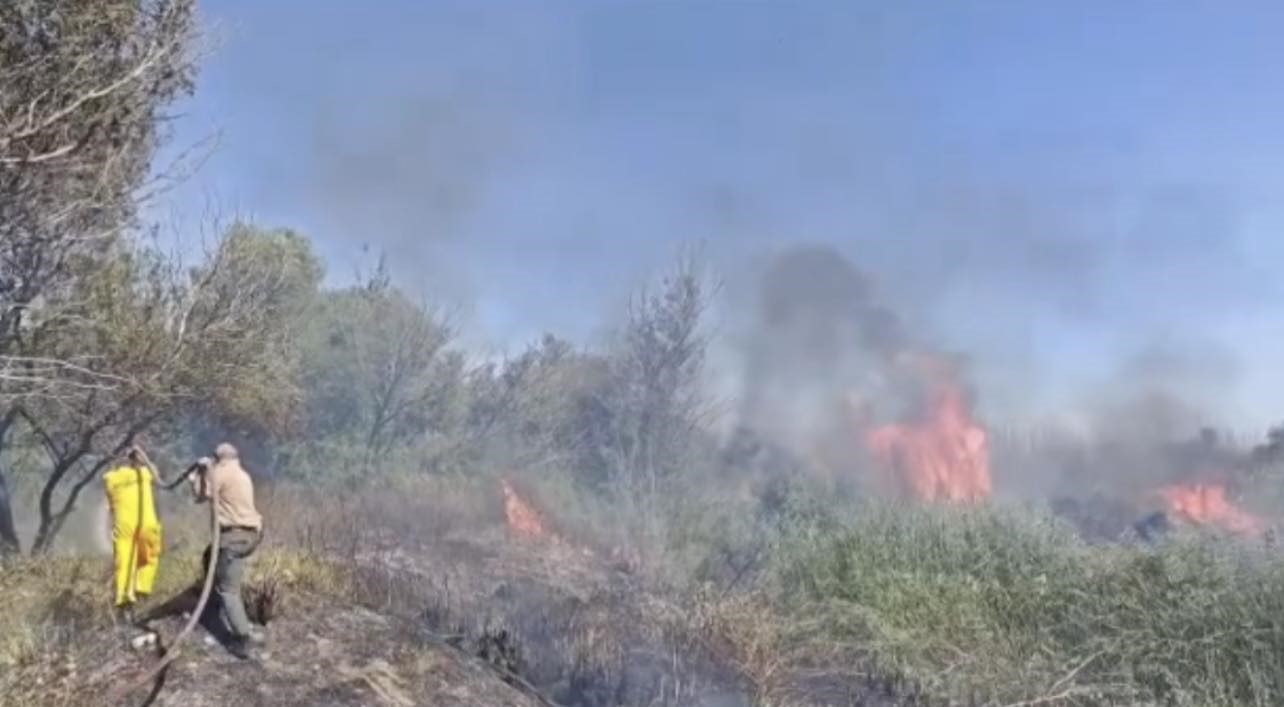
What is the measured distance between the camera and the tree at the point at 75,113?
11344 mm

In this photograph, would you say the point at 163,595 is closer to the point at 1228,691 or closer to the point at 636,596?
the point at 636,596

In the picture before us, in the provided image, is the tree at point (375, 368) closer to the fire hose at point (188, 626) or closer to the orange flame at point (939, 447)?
the orange flame at point (939, 447)

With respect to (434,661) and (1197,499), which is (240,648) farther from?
(1197,499)

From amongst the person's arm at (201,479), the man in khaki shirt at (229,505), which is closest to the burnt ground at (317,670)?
the man in khaki shirt at (229,505)

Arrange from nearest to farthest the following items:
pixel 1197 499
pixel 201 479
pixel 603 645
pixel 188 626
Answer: pixel 201 479 < pixel 188 626 < pixel 603 645 < pixel 1197 499

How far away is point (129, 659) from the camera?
12125mm

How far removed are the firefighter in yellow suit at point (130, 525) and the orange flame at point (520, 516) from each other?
18832mm

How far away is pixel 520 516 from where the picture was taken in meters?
34.3

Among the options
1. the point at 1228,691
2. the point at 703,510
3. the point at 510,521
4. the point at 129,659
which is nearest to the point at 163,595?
the point at 129,659

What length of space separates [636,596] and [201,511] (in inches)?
391

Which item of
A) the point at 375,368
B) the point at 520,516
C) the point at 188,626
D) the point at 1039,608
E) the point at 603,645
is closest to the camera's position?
the point at 188,626

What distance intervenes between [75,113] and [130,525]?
4.53 metres

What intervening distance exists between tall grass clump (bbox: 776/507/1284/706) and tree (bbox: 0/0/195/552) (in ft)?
32.7

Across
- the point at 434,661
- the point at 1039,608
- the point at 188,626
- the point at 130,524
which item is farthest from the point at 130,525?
the point at 1039,608
